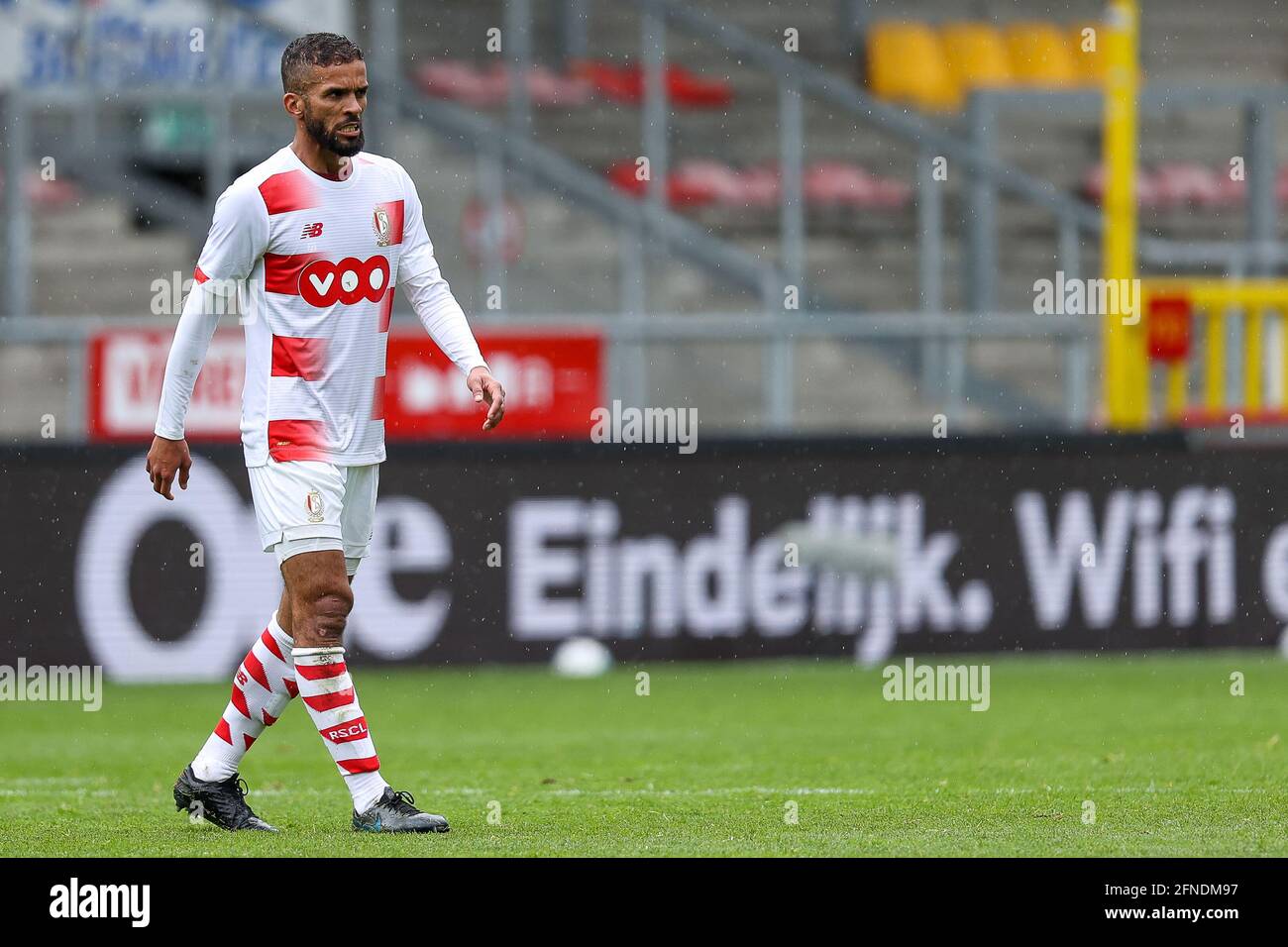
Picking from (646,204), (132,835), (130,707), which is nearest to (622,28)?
(646,204)

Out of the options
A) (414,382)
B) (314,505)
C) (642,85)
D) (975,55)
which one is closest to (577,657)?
(414,382)

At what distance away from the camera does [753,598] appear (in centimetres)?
1182

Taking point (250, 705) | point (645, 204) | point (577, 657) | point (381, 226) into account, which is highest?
point (645, 204)

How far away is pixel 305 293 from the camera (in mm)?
6375

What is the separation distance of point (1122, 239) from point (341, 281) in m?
8.40

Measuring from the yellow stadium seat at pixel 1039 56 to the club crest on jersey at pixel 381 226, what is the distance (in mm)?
15135

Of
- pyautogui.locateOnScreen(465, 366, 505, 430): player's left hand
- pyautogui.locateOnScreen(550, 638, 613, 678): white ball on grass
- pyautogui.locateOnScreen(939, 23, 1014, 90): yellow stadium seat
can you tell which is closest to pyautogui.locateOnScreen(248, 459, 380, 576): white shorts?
pyautogui.locateOnScreen(465, 366, 505, 430): player's left hand

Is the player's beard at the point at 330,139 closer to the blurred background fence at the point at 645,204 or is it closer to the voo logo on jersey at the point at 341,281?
the voo logo on jersey at the point at 341,281

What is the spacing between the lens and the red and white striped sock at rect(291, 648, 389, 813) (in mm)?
6340

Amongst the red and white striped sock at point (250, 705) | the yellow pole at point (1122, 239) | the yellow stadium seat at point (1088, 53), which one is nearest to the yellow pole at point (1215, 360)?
the yellow pole at point (1122, 239)

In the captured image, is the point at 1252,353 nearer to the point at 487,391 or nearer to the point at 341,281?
the point at 487,391

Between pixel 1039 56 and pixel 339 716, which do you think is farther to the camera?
pixel 1039 56

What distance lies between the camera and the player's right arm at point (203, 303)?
6.27 m

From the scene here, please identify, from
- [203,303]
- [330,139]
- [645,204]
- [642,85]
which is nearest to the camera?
[330,139]
